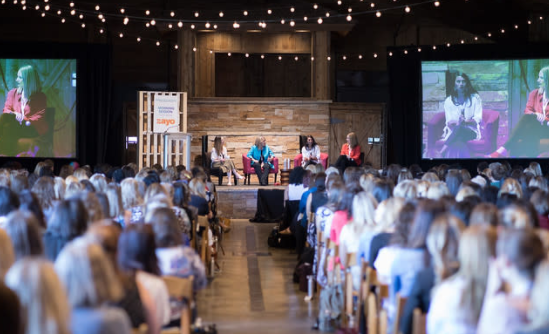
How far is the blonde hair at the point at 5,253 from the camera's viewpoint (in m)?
3.53

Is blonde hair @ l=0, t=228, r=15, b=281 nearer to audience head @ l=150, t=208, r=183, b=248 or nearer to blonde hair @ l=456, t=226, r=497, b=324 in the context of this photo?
audience head @ l=150, t=208, r=183, b=248

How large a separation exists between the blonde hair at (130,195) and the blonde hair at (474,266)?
161 inches

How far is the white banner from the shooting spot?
14.4 meters

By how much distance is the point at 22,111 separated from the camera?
1728 cm

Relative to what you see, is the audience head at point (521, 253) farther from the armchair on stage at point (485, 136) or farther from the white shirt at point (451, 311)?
the armchair on stage at point (485, 136)

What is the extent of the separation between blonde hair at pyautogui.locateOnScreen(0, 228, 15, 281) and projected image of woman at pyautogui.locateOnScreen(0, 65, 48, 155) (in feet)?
47.0

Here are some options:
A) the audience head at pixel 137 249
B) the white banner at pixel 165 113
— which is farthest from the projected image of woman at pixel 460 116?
the audience head at pixel 137 249

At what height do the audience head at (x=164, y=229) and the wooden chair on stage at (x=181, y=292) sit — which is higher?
the audience head at (x=164, y=229)

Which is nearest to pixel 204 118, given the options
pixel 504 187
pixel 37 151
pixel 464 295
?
pixel 37 151

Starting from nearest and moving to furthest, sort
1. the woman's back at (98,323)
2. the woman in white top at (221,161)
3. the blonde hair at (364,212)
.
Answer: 1. the woman's back at (98,323)
2. the blonde hair at (364,212)
3. the woman in white top at (221,161)

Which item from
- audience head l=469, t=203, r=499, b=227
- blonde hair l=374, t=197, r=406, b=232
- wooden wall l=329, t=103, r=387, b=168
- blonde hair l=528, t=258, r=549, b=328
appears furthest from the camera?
wooden wall l=329, t=103, r=387, b=168

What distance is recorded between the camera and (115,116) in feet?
62.8

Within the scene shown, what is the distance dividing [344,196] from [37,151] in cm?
1237

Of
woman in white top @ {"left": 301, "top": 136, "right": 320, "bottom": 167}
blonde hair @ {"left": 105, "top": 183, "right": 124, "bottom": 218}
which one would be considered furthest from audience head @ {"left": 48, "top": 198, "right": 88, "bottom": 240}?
woman in white top @ {"left": 301, "top": 136, "right": 320, "bottom": 167}
